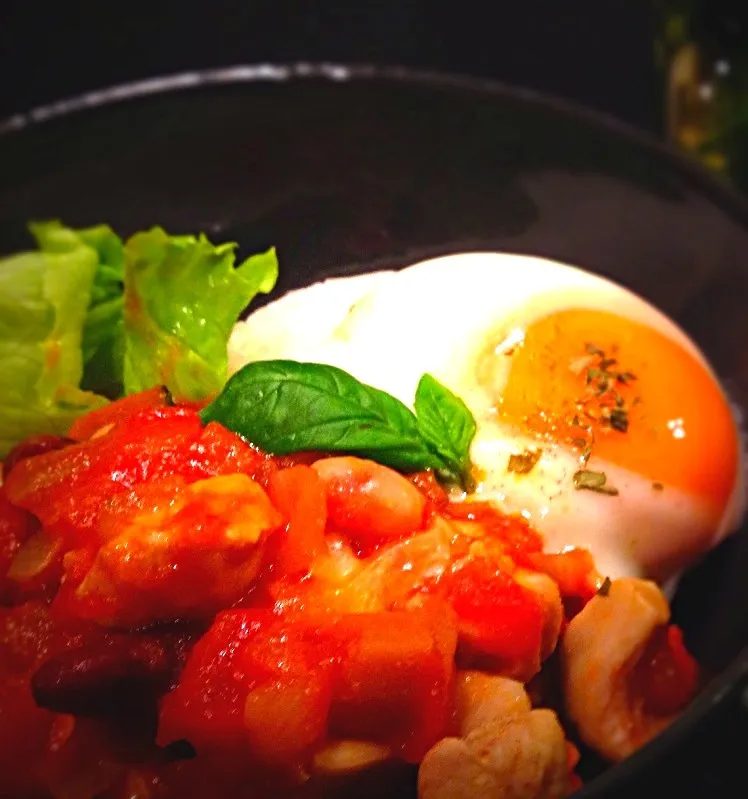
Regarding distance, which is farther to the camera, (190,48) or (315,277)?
(190,48)

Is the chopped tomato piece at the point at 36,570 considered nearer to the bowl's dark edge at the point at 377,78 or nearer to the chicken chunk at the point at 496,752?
the chicken chunk at the point at 496,752

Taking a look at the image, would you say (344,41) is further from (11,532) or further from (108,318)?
(11,532)

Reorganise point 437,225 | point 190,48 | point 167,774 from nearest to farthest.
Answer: point 167,774 < point 437,225 < point 190,48

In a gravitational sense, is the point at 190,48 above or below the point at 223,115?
below

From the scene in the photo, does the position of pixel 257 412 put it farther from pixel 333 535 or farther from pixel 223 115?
pixel 223 115

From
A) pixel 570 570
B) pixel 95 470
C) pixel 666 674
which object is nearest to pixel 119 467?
pixel 95 470

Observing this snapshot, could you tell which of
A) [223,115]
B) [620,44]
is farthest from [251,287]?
→ [620,44]

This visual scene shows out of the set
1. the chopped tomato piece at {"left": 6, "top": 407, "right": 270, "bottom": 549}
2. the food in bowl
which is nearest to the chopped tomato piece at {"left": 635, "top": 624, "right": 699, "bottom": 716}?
the food in bowl

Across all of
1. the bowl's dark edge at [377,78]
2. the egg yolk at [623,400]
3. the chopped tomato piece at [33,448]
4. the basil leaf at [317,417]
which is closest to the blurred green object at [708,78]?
the bowl's dark edge at [377,78]
